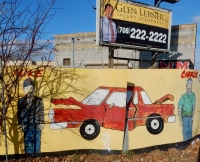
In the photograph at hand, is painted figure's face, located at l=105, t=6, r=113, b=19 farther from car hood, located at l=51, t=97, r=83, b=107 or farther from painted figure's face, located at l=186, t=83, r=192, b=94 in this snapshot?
car hood, located at l=51, t=97, r=83, b=107

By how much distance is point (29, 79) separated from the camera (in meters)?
4.25

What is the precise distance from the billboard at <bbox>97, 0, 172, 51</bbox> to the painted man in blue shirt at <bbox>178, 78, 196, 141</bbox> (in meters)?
3.60

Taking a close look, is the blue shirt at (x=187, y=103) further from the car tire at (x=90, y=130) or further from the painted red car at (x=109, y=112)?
the car tire at (x=90, y=130)

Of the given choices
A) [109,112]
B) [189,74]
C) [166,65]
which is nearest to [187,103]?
[189,74]

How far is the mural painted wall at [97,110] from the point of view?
4.29 metres

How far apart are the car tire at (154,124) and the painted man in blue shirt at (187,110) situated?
77 centimetres

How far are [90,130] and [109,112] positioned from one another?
67 cm

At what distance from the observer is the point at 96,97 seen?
4773 millimetres

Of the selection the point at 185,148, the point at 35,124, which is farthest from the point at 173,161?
the point at 35,124

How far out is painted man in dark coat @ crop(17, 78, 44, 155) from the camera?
426cm

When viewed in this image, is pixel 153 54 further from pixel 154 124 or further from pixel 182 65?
pixel 154 124

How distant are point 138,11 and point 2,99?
715cm

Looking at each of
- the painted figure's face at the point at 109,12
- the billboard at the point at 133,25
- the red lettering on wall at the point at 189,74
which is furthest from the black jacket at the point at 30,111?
the painted figure's face at the point at 109,12

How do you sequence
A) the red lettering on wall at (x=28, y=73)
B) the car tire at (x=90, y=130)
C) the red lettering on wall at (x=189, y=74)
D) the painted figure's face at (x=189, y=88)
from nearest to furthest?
the red lettering on wall at (x=28, y=73), the car tire at (x=90, y=130), the red lettering on wall at (x=189, y=74), the painted figure's face at (x=189, y=88)
